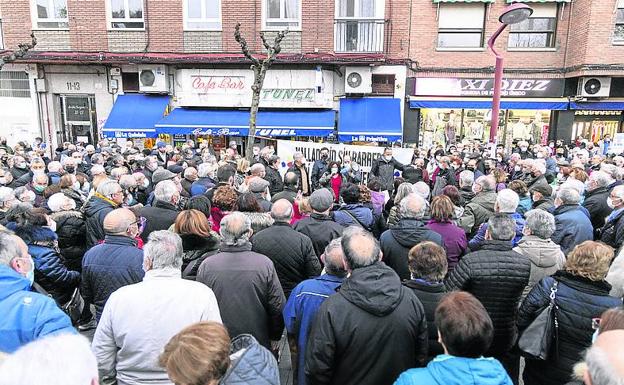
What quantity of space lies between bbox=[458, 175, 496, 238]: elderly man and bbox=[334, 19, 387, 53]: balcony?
10.1 meters

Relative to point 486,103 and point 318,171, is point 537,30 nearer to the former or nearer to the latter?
point 486,103

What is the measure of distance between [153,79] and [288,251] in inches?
517

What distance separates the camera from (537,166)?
6.67m

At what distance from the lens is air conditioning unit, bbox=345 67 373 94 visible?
14.5 meters

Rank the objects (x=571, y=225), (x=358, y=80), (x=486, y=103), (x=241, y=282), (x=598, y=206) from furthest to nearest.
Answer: (x=358, y=80) < (x=486, y=103) < (x=598, y=206) < (x=571, y=225) < (x=241, y=282)

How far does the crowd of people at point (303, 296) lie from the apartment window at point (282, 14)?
11.2m

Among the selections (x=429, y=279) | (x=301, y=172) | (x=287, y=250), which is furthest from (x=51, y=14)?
(x=429, y=279)

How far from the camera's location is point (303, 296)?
2.91m

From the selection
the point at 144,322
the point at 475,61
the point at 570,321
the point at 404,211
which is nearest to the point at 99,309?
the point at 144,322

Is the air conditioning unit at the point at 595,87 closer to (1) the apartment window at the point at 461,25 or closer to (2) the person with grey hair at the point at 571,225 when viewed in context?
(1) the apartment window at the point at 461,25

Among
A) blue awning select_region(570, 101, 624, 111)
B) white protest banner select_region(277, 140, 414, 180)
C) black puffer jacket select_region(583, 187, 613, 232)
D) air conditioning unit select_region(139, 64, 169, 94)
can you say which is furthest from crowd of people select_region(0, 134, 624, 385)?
blue awning select_region(570, 101, 624, 111)

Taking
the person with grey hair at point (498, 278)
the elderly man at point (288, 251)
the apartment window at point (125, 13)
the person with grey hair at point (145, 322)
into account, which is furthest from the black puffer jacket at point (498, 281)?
the apartment window at point (125, 13)

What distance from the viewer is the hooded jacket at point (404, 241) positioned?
12.4 feet

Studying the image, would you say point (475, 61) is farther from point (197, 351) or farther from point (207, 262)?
point (197, 351)
